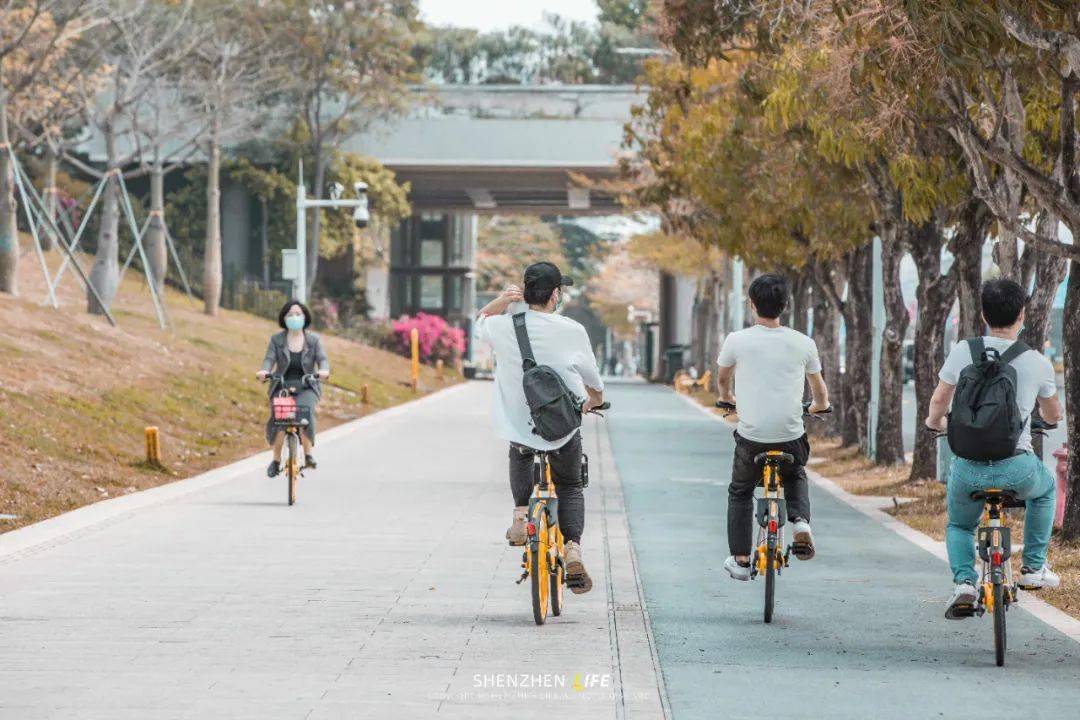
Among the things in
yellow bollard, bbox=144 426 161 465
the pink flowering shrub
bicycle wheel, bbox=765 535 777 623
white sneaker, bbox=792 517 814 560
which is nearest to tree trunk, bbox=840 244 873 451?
yellow bollard, bbox=144 426 161 465

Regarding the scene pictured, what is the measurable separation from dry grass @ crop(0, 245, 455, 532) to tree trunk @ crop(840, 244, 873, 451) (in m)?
8.23

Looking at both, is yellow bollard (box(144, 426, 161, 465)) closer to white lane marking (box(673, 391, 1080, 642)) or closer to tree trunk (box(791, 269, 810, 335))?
white lane marking (box(673, 391, 1080, 642))

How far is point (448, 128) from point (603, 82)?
37798 millimetres

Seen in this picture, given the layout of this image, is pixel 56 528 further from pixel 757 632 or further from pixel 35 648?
pixel 757 632

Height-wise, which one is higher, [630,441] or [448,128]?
[448,128]

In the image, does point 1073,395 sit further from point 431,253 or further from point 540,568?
point 431,253

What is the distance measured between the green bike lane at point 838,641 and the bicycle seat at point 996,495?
75cm

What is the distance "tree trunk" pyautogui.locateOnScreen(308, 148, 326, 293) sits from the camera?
57.6m

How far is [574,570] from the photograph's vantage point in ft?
32.7

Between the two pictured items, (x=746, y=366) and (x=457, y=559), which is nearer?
(x=746, y=366)

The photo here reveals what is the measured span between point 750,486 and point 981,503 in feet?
5.19

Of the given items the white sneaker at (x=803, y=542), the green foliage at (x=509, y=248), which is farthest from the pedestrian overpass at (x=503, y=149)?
the white sneaker at (x=803, y=542)

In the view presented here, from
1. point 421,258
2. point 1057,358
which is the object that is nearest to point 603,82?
point 421,258

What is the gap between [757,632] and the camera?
974 cm
